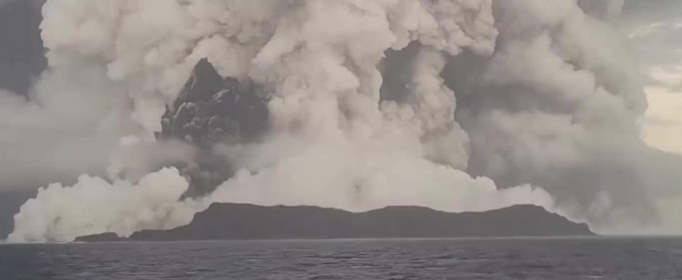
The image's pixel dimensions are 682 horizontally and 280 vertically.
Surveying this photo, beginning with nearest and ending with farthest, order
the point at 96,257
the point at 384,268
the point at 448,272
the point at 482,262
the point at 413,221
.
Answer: the point at 448,272, the point at 384,268, the point at 482,262, the point at 96,257, the point at 413,221

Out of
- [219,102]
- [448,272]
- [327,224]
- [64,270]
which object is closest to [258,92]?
[219,102]

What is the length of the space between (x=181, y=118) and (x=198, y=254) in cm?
1082

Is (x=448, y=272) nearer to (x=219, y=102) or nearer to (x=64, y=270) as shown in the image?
(x=64, y=270)

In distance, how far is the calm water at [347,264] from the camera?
33312mm

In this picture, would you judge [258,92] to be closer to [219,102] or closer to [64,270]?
[219,102]

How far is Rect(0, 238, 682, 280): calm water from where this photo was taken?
33.3 m

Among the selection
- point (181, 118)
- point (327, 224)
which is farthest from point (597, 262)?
point (181, 118)

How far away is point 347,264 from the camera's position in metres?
39.0

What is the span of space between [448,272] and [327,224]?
72.5 feet

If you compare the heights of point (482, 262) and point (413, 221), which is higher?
point (413, 221)

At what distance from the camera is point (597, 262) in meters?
39.8

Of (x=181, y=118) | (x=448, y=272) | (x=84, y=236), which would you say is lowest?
(x=448, y=272)

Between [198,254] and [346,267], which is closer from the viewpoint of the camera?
[346,267]

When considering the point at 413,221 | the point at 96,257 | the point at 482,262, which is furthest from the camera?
the point at 413,221
